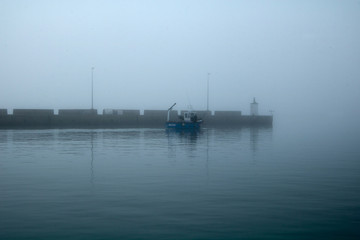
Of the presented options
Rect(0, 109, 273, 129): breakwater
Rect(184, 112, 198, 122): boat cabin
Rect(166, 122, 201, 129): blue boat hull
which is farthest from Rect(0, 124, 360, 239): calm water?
Rect(0, 109, 273, 129): breakwater

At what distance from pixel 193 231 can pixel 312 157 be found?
14607 mm

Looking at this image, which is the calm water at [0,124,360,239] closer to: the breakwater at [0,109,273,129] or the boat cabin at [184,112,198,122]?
the boat cabin at [184,112,198,122]

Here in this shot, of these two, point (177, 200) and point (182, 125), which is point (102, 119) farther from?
point (177, 200)

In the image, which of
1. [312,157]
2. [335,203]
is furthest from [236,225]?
[312,157]

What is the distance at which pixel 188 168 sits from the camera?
1602 cm

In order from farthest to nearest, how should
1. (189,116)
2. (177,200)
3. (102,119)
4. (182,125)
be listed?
(102,119) → (189,116) → (182,125) → (177,200)

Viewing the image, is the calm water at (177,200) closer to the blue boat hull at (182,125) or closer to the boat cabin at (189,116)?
the blue boat hull at (182,125)

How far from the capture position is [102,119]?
67500 mm

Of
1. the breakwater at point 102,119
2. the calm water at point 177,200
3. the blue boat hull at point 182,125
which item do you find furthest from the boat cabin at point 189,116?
the calm water at point 177,200

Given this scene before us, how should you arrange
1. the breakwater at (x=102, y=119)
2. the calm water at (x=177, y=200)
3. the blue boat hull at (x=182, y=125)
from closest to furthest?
the calm water at (x=177, y=200) < the blue boat hull at (x=182, y=125) < the breakwater at (x=102, y=119)

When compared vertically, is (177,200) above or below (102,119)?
below

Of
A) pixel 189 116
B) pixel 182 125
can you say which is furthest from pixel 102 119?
pixel 182 125

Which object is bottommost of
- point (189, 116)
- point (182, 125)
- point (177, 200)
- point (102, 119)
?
point (177, 200)

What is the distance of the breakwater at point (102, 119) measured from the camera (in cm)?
6192
